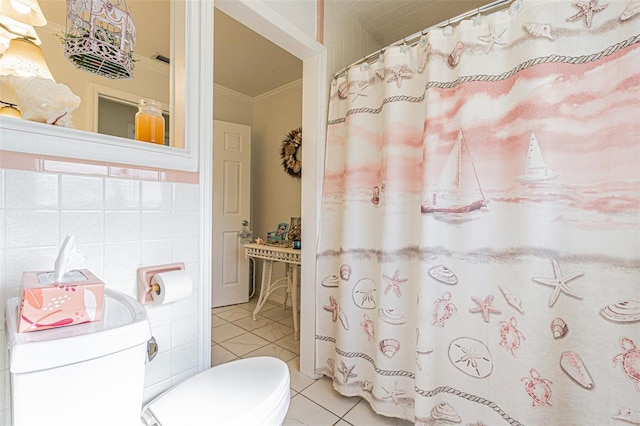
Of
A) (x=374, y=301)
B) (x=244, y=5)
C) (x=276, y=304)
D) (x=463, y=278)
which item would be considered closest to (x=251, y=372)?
(x=374, y=301)

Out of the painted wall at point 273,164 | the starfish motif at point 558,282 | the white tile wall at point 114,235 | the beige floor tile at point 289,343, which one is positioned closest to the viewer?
the white tile wall at point 114,235

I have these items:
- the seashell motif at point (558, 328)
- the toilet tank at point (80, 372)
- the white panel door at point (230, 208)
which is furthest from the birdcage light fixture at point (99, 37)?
the white panel door at point (230, 208)

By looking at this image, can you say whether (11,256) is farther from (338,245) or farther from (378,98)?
(378,98)

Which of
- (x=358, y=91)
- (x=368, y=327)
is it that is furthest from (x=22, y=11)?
(x=368, y=327)

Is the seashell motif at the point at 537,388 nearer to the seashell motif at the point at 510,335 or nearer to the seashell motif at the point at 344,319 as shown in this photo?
the seashell motif at the point at 510,335

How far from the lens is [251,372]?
37.7 inches

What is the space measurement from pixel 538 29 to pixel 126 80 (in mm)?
2208

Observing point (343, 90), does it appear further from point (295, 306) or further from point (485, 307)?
point (295, 306)

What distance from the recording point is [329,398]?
151cm

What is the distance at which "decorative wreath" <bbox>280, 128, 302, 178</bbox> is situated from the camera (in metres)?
2.87

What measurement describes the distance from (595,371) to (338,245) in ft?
3.69

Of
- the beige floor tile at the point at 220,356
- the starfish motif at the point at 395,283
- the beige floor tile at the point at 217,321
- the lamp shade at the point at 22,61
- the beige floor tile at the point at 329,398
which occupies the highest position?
the lamp shade at the point at 22,61

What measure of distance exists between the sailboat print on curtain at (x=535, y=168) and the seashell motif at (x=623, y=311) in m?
0.45

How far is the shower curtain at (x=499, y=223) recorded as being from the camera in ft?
2.88
